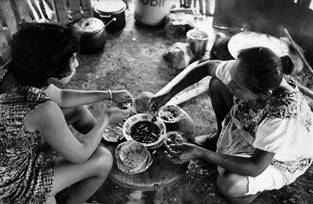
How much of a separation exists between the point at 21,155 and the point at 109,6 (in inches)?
156

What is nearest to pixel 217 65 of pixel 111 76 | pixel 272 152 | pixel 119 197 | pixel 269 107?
pixel 269 107

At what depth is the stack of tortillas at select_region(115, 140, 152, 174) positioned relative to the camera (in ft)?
7.89

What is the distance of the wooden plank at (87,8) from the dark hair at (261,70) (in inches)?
157

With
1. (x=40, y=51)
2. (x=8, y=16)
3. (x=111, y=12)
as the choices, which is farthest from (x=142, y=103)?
(x=111, y=12)

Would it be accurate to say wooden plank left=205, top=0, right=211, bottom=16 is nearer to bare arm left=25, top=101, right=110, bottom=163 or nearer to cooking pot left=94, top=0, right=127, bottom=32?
cooking pot left=94, top=0, right=127, bottom=32

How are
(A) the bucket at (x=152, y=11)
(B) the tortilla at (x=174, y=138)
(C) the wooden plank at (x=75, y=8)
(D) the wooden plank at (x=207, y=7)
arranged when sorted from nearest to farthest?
(B) the tortilla at (x=174, y=138) → (C) the wooden plank at (x=75, y=8) → (A) the bucket at (x=152, y=11) → (D) the wooden plank at (x=207, y=7)

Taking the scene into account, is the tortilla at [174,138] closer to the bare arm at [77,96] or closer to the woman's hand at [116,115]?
the woman's hand at [116,115]

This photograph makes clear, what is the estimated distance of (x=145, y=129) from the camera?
273 cm

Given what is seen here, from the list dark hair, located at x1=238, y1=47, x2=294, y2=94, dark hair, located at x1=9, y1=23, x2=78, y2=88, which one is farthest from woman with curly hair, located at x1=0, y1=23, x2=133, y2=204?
dark hair, located at x1=238, y1=47, x2=294, y2=94

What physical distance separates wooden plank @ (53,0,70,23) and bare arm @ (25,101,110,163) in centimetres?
364

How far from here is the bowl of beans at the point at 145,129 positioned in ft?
8.62

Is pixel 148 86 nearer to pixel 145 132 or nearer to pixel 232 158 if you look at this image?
pixel 145 132

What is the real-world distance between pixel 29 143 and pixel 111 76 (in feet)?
9.03

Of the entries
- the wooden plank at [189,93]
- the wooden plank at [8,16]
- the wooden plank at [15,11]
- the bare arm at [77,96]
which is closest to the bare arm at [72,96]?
the bare arm at [77,96]
